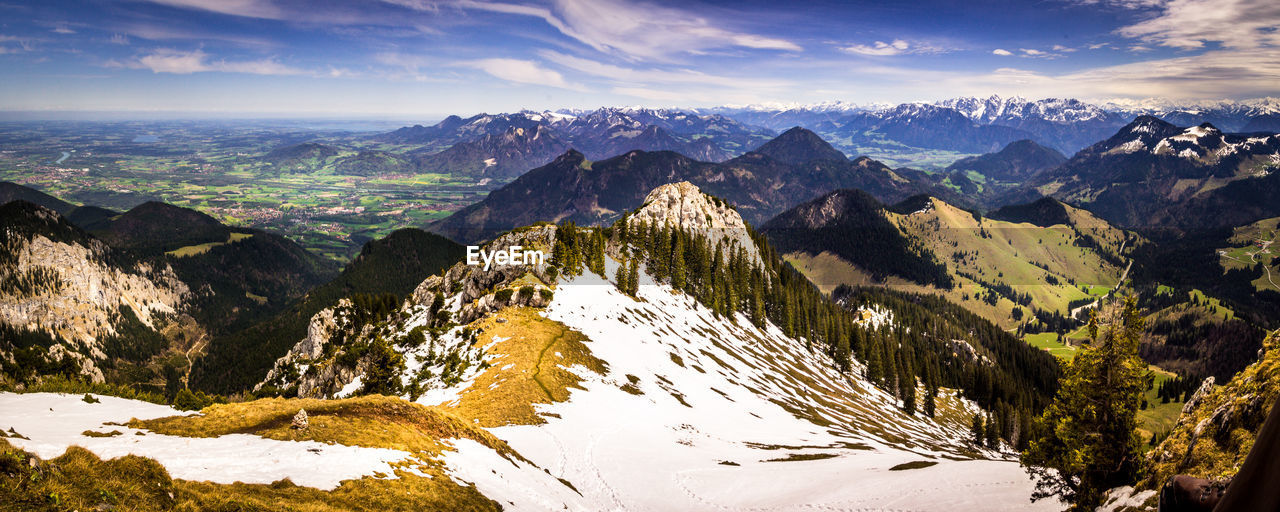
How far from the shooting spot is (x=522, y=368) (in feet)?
206

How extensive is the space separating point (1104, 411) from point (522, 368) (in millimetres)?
55700

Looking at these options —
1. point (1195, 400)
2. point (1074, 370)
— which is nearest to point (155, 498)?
point (1074, 370)

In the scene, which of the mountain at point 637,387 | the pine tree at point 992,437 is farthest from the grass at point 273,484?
the pine tree at point 992,437

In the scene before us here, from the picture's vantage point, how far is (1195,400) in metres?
30.1

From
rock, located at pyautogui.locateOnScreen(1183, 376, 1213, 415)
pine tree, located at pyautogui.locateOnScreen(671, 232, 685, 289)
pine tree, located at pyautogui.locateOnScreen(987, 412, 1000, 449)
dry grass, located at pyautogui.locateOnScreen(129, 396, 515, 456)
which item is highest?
rock, located at pyautogui.locateOnScreen(1183, 376, 1213, 415)

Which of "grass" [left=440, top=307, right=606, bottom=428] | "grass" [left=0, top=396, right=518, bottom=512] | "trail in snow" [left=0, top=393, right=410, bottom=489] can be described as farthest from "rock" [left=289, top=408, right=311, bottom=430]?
"grass" [left=440, top=307, right=606, bottom=428]

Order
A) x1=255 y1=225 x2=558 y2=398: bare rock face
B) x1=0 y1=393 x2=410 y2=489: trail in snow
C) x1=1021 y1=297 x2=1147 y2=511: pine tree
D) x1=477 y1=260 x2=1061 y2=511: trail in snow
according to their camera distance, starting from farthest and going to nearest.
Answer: x1=255 y1=225 x2=558 y2=398: bare rock face < x1=477 y1=260 x2=1061 y2=511: trail in snow < x1=1021 y1=297 x2=1147 y2=511: pine tree < x1=0 y1=393 x2=410 y2=489: trail in snow

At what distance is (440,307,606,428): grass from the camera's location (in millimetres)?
52688

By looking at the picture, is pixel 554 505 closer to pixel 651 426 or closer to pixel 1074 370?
pixel 651 426

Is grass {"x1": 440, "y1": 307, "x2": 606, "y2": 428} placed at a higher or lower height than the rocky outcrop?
lower

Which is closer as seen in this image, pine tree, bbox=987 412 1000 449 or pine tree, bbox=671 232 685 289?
pine tree, bbox=987 412 1000 449

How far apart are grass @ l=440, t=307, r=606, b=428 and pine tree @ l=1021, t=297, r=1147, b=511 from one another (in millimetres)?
44799

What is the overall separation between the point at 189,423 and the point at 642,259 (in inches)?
5425

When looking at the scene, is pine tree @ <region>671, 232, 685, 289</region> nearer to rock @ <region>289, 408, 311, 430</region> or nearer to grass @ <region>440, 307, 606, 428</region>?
grass @ <region>440, 307, 606, 428</region>
